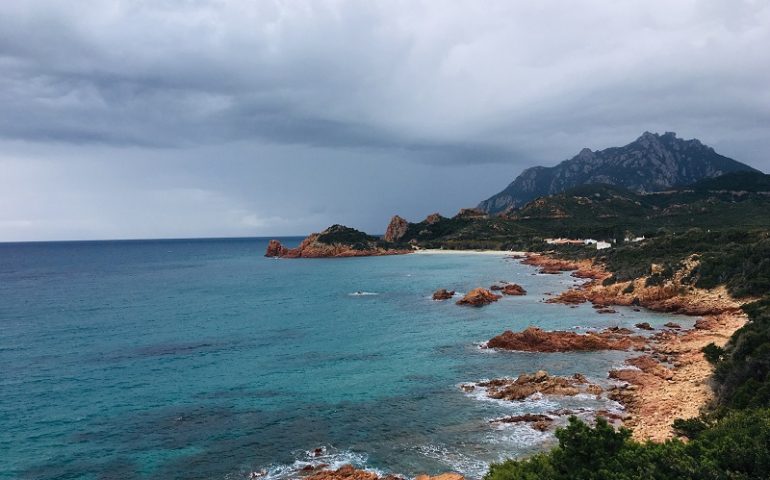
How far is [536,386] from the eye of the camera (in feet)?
99.9

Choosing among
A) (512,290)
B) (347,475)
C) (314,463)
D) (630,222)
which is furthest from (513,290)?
(630,222)

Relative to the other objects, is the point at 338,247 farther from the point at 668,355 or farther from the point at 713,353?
the point at 713,353

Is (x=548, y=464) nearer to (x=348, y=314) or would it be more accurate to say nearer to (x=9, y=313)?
(x=348, y=314)

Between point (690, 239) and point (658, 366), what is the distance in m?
56.9

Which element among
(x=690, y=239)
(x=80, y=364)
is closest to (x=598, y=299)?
(x=690, y=239)

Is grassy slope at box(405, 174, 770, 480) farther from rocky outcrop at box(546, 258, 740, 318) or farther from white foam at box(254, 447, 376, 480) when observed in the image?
white foam at box(254, 447, 376, 480)

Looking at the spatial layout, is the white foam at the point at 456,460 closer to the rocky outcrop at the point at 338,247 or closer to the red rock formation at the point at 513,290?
the red rock formation at the point at 513,290

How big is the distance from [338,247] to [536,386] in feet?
505

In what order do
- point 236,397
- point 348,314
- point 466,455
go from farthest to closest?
point 348,314, point 236,397, point 466,455

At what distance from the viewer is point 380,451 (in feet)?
A: 75.7

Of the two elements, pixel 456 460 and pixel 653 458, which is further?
pixel 456 460

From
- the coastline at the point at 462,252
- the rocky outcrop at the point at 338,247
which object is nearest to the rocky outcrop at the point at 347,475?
the coastline at the point at 462,252

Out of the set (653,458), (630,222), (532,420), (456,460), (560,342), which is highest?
(630,222)

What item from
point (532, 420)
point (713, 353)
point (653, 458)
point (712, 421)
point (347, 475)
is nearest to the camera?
point (653, 458)
